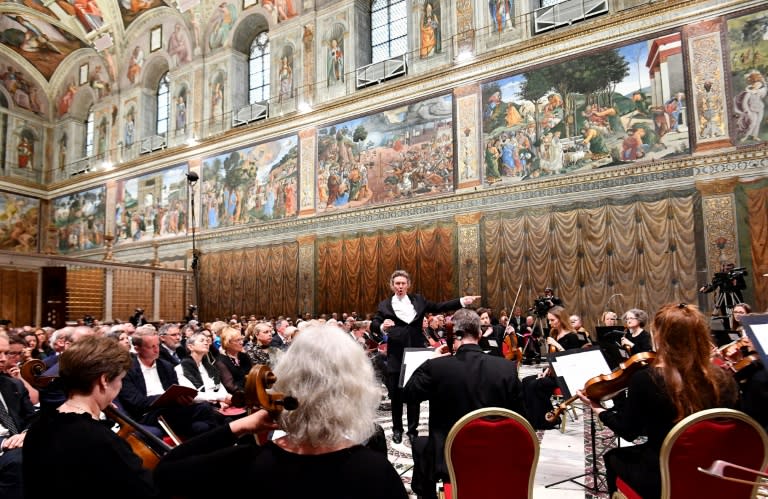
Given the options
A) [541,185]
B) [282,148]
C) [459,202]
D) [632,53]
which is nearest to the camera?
[632,53]

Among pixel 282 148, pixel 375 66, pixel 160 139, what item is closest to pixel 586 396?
pixel 375 66

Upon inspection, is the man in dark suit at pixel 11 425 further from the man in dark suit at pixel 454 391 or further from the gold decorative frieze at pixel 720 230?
the gold decorative frieze at pixel 720 230

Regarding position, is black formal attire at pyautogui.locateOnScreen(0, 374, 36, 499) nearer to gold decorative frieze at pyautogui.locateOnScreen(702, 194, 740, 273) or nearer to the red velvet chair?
the red velvet chair

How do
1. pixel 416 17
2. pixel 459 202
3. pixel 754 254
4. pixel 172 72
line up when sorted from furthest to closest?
1. pixel 172 72
2. pixel 416 17
3. pixel 459 202
4. pixel 754 254

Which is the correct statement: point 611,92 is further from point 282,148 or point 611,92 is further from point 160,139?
point 160,139

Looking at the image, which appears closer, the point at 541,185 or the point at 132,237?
the point at 541,185

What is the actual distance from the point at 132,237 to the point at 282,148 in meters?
9.13

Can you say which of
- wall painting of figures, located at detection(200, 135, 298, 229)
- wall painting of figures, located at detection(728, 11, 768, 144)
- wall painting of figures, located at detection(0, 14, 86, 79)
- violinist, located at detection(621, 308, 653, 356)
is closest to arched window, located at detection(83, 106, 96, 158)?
wall painting of figures, located at detection(0, 14, 86, 79)

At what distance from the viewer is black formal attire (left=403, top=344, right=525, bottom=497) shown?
326cm

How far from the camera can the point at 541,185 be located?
14.2 metres

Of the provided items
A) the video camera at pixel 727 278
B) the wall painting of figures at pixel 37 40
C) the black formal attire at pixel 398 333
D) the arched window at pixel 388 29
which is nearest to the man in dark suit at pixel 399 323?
the black formal attire at pixel 398 333

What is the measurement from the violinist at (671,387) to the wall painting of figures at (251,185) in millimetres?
16785

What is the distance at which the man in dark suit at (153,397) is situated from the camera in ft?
14.3

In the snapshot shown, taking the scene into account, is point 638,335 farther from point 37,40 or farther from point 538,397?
point 37,40
